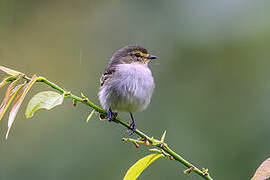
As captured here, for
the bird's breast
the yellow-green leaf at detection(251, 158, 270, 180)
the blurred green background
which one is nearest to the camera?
the yellow-green leaf at detection(251, 158, 270, 180)

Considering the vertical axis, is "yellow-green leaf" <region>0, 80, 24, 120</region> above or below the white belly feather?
above

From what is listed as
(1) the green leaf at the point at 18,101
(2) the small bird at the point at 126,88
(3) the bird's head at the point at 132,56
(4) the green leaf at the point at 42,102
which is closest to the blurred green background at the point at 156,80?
(3) the bird's head at the point at 132,56

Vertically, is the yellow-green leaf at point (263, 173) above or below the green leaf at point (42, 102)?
below

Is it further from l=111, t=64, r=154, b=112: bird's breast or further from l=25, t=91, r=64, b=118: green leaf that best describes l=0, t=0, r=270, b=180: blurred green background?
l=25, t=91, r=64, b=118: green leaf

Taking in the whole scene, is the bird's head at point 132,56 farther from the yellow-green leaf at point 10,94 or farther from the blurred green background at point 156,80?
the yellow-green leaf at point 10,94

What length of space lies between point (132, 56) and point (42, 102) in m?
3.08

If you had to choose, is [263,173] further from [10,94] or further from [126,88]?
[126,88]

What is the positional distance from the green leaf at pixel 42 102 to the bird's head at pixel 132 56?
2.90m

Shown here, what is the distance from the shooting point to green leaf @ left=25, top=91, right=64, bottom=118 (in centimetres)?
180

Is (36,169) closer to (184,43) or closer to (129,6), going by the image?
(184,43)

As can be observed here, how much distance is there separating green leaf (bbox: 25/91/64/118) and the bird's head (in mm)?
2903

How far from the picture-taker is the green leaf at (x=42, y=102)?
5.91 ft

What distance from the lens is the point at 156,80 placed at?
6.88m

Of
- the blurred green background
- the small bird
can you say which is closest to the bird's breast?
the small bird
